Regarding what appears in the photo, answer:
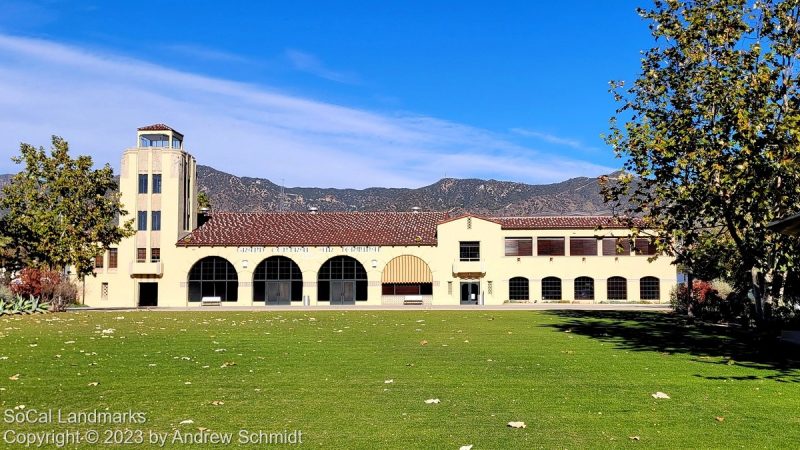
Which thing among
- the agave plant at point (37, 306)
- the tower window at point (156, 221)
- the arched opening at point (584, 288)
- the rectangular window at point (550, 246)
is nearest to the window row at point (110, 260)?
the tower window at point (156, 221)

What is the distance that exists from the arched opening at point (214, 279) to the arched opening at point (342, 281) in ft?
23.5

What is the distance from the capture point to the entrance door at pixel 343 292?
57.4 meters

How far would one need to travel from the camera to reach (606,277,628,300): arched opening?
188ft

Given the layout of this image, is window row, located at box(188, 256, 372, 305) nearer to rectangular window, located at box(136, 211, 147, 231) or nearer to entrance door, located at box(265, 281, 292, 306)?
entrance door, located at box(265, 281, 292, 306)

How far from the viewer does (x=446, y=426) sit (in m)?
9.00

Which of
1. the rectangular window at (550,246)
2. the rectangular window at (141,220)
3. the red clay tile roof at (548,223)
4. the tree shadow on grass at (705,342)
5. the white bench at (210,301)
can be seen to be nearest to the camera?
the tree shadow on grass at (705,342)

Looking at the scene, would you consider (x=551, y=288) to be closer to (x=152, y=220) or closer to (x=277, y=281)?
(x=277, y=281)

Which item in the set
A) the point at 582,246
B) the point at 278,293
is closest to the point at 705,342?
the point at 582,246

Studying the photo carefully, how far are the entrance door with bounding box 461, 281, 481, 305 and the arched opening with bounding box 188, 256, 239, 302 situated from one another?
18.8 meters

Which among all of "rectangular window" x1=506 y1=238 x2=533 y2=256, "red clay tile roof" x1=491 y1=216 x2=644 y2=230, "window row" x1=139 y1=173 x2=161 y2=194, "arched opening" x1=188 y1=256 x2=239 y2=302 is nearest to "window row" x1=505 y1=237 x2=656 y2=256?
"rectangular window" x1=506 y1=238 x2=533 y2=256

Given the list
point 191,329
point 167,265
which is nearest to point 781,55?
point 191,329

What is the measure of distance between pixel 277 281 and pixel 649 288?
31.0 meters

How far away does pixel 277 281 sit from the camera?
190ft

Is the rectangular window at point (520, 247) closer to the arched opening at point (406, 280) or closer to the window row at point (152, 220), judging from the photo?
the arched opening at point (406, 280)
